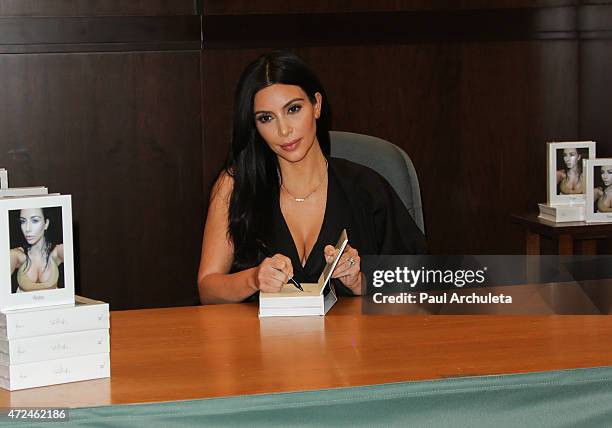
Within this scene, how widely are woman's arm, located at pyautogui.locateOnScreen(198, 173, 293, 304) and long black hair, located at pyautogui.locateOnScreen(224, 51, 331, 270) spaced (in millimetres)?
23

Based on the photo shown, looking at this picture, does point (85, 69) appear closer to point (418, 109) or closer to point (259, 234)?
point (418, 109)

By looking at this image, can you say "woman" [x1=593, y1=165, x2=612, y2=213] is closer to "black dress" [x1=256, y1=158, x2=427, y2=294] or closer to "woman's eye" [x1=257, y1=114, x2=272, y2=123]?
"black dress" [x1=256, y1=158, x2=427, y2=294]

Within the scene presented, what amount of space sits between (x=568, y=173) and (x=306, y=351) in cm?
241

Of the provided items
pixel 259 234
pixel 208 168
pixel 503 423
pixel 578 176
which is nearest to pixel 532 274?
pixel 503 423

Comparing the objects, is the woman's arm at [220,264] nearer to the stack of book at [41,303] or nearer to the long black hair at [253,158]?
the long black hair at [253,158]

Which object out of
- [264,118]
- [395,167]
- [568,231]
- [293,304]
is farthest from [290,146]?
[568,231]

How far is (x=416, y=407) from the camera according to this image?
163 centimetres

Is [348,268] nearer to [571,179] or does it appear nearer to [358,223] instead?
[358,223]

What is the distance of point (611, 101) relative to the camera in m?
4.45

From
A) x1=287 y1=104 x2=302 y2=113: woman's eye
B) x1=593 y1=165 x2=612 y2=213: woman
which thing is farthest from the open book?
x1=593 y1=165 x2=612 y2=213: woman

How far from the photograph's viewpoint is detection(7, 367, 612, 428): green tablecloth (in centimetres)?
157

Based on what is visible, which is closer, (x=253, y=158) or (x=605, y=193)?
(x=253, y=158)

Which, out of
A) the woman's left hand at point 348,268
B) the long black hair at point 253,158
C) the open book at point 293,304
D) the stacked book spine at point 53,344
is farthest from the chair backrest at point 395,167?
the stacked book spine at point 53,344

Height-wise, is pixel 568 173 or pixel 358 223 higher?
pixel 568 173
